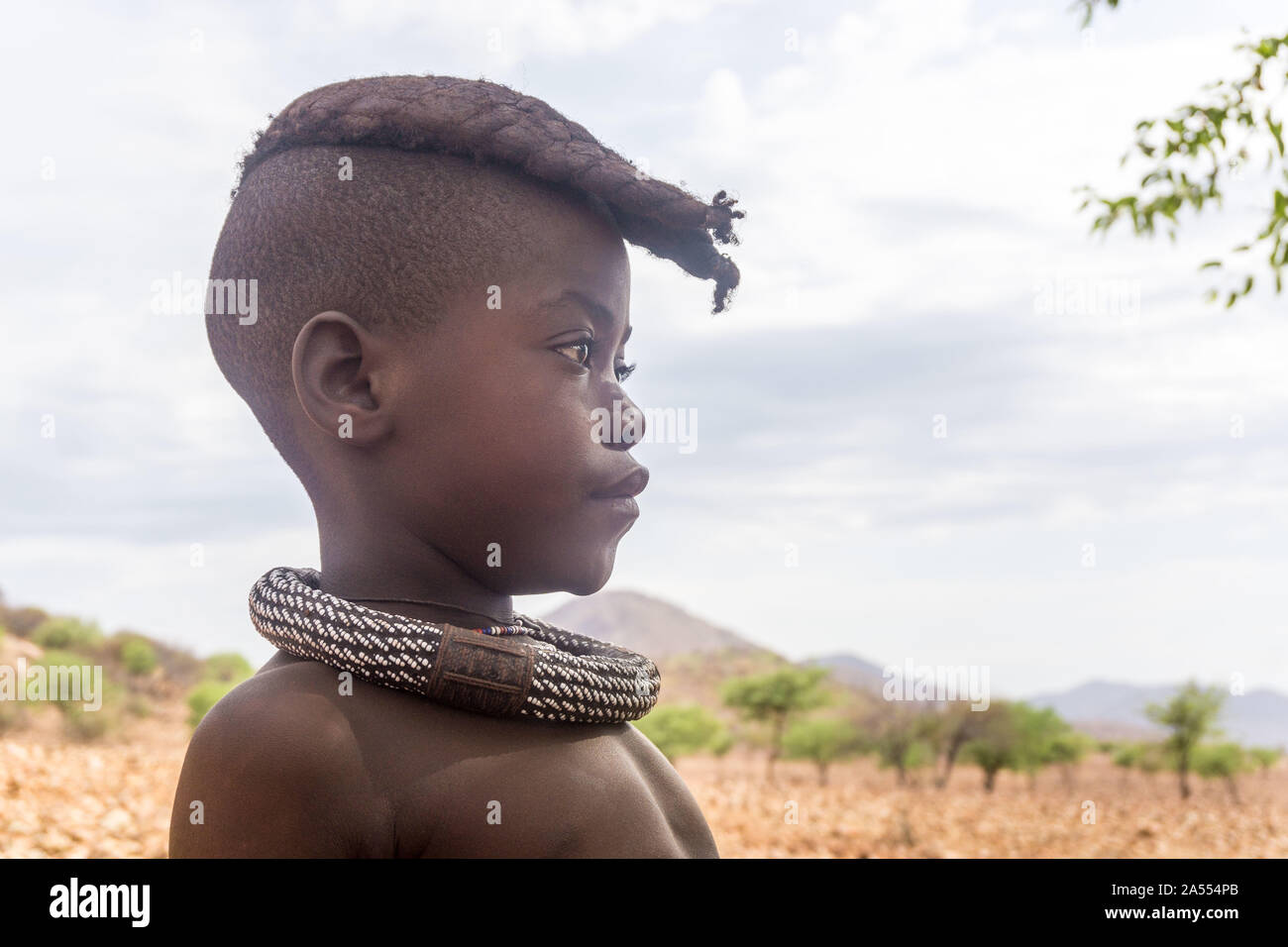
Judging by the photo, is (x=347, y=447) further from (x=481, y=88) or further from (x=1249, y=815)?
(x=1249, y=815)

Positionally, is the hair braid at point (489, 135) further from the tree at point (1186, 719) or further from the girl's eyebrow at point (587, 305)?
the tree at point (1186, 719)

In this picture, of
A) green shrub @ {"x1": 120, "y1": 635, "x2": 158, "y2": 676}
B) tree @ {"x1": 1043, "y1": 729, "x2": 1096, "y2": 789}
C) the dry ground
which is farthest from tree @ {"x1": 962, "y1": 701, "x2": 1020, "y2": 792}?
green shrub @ {"x1": 120, "y1": 635, "x2": 158, "y2": 676}

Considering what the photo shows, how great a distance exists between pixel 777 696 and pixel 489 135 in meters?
13.4

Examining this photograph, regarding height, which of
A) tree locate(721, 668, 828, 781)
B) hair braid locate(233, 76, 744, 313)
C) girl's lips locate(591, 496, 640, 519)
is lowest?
tree locate(721, 668, 828, 781)

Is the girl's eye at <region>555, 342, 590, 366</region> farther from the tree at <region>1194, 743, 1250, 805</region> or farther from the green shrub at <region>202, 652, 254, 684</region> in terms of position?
the tree at <region>1194, 743, 1250, 805</region>

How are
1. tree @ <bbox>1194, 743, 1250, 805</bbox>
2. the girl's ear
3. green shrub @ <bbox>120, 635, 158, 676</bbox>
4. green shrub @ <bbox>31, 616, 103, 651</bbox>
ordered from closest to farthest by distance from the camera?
the girl's ear, tree @ <bbox>1194, 743, 1250, 805</bbox>, green shrub @ <bbox>31, 616, 103, 651</bbox>, green shrub @ <bbox>120, 635, 158, 676</bbox>

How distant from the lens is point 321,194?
181 centimetres

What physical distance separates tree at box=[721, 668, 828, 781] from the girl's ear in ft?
43.0

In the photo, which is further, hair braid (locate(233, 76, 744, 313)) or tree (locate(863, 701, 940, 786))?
tree (locate(863, 701, 940, 786))

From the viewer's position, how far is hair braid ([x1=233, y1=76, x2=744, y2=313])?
178cm

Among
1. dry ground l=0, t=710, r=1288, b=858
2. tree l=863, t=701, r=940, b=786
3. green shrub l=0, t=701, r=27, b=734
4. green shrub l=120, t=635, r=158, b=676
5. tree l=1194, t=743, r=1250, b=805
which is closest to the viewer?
dry ground l=0, t=710, r=1288, b=858
